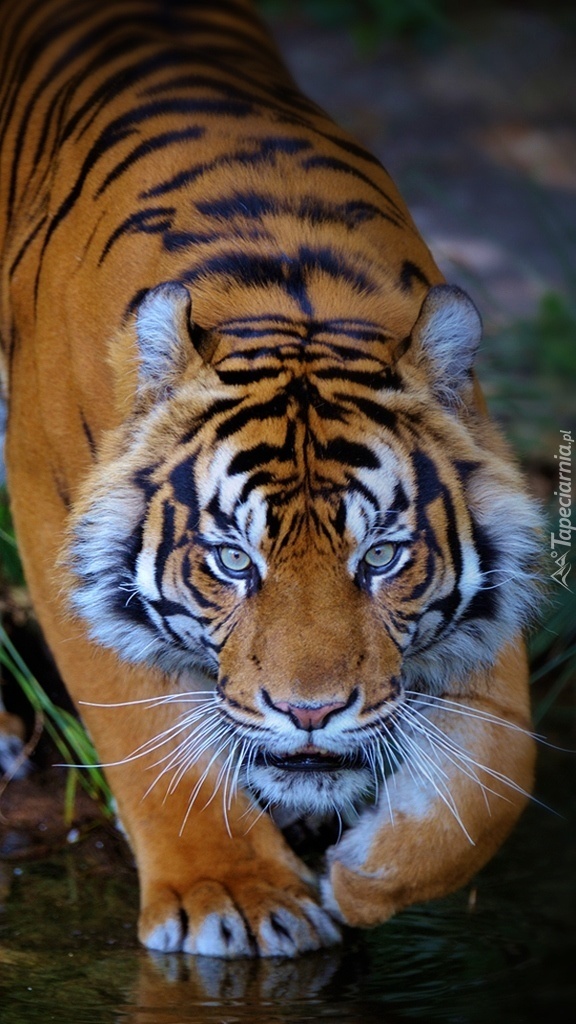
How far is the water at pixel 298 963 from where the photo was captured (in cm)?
236

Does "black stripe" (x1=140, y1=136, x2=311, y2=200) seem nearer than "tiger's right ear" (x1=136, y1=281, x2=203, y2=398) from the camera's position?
No

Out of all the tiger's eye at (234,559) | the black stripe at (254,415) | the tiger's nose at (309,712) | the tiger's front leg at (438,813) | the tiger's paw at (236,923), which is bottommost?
the tiger's paw at (236,923)

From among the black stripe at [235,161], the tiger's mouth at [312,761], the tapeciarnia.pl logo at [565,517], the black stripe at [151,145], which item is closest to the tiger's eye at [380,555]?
the tiger's mouth at [312,761]

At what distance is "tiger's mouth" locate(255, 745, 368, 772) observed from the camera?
2338 mm

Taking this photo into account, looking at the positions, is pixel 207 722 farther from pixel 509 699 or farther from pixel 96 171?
pixel 96 171

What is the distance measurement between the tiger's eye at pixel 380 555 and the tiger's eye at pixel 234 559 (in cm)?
19

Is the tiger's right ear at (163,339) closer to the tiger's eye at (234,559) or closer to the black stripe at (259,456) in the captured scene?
the black stripe at (259,456)

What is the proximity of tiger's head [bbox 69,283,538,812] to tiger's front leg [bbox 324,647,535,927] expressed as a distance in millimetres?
101

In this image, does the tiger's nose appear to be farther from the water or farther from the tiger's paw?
the tiger's paw

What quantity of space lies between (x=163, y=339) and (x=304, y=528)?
0.39 m

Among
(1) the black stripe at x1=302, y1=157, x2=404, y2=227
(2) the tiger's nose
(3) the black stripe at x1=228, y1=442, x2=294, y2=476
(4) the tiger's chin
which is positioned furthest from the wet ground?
(1) the black stripe at x1=302, y1=157, x2=404, y2=227

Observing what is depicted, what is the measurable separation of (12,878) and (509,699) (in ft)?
3.48

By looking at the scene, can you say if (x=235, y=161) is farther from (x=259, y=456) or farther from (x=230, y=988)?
(x=230, y=988)

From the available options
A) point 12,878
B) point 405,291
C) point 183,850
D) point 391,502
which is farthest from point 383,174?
point 12,878
